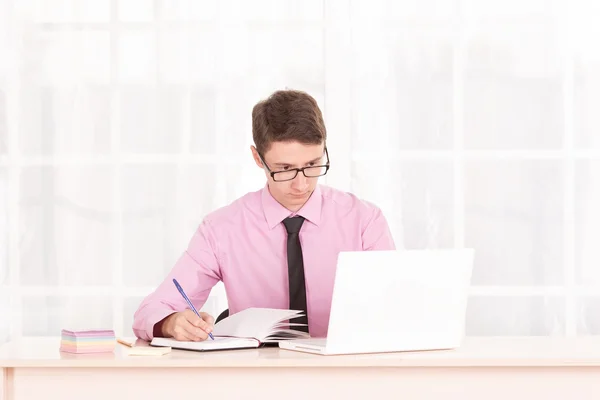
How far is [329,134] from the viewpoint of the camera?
13.7ft

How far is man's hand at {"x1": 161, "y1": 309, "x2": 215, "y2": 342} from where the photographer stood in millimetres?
2291

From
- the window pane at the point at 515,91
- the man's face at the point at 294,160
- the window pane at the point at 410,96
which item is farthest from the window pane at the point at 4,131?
the window pane at the point at 515,91

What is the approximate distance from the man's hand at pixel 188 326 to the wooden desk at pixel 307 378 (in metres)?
0.25

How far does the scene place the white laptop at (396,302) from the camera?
206 cm

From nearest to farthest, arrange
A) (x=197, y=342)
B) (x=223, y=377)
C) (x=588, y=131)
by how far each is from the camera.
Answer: (x=223, y=377)
(x=197, y=342)
(x=588, y=131)

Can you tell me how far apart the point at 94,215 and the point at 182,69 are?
2.55 ft

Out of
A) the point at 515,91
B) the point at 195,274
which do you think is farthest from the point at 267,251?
the point at 515,91

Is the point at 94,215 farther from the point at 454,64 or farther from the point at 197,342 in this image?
the point at 197,342

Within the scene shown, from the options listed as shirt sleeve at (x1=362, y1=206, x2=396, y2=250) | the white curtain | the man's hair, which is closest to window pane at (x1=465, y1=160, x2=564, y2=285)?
the white curtain

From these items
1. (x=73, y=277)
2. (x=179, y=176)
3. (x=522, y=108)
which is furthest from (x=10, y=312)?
(x=522, y=108)

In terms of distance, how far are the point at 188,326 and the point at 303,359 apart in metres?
0.42

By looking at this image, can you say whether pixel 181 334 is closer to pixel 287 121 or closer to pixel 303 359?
pixel 303 359

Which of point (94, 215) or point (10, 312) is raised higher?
point (94, 215)

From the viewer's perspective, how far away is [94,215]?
4.19m
